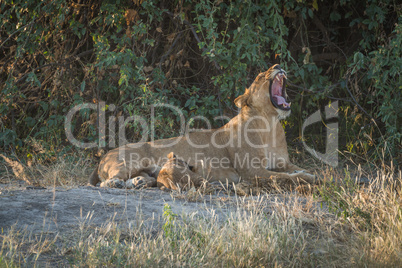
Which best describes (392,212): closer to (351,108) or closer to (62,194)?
(62,194)

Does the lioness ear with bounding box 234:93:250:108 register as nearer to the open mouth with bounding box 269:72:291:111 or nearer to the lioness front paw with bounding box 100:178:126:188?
the open mouth with bounding box 269:72:291:111

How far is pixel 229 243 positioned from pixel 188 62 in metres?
4.67

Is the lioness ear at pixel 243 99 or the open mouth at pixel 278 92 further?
the lioness ear at pixel 243 99

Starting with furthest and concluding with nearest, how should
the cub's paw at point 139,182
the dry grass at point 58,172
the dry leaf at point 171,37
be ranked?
the dry leaf at point 171,37, the dry grass at point 58,172, the cub's paw at point 139,182

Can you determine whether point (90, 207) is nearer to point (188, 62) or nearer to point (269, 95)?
point (269, 95)

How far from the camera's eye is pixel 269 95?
19.4ft

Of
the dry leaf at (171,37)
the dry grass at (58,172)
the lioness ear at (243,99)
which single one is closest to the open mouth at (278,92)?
the lioness ear at (243,99)

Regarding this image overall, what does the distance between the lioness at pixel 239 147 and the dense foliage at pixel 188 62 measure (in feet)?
1.49

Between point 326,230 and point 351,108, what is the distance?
4.41m

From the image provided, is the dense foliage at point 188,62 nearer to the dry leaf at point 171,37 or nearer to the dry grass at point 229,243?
the dry leaf at point 171,37

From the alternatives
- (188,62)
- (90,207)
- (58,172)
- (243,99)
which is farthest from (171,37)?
(90,207)

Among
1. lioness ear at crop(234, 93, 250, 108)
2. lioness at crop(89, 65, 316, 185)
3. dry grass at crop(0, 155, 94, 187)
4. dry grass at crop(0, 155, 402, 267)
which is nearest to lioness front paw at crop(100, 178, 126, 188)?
lioness at crop(89, 65, 316, 185)

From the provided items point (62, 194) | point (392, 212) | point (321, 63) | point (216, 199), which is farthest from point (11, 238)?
point (321, 63)

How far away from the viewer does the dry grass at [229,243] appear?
266cm
